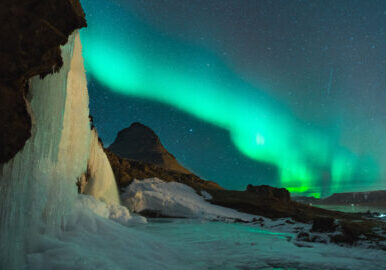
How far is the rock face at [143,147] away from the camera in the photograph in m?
56.8

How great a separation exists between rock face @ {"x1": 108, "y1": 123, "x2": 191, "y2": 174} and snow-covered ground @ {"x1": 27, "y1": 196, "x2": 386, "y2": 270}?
46.9 m

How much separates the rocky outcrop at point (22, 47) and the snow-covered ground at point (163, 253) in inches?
70.2

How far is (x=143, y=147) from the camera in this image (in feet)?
203

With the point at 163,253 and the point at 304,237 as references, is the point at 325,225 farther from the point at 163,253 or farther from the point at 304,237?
the point at 163,253

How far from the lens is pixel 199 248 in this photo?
295 inches

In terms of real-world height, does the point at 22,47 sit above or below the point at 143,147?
below

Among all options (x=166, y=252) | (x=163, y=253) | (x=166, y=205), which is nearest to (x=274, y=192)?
(x=166, y=205)

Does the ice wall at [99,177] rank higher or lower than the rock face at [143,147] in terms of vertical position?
lower

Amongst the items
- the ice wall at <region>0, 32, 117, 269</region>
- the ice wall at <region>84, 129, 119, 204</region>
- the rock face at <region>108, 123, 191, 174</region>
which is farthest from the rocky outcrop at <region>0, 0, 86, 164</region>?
the rock face at <region>108, 123, 191, 174</region>

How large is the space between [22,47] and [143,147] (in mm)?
59409

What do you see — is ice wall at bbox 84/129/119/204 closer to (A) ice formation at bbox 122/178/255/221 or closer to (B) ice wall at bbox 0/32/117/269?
(A) ice formation at bbox 122/178/255/221

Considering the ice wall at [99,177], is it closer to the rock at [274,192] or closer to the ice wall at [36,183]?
the ice wall at [36,183]

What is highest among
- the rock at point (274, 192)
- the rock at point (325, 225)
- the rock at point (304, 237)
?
the rock at point (274, 192)

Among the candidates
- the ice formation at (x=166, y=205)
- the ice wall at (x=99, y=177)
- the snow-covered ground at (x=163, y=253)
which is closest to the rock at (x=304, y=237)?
the snow-covered ground at (x=163, y=253)
